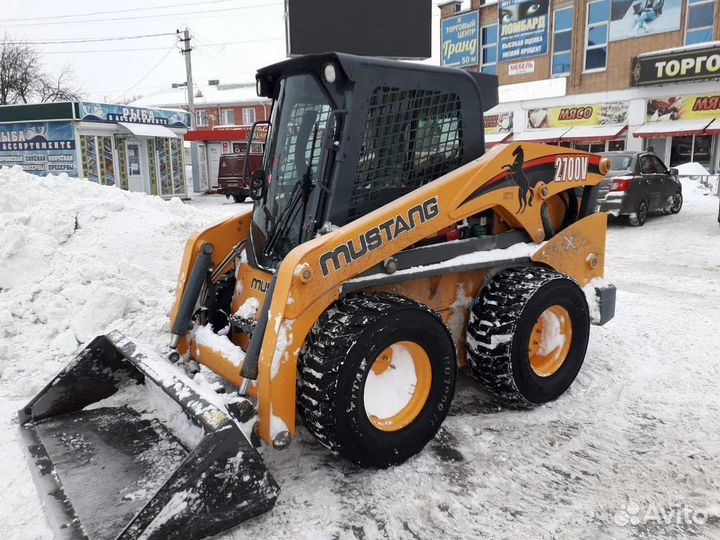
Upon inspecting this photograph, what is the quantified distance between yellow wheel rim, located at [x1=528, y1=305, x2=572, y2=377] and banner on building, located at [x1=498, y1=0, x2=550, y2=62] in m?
25.4

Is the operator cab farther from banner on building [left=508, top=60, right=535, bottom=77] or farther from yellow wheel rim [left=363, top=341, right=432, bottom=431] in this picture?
banner on building [left=508, top=60, right=535, bottom=77]

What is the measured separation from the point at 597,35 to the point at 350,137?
25.1 m

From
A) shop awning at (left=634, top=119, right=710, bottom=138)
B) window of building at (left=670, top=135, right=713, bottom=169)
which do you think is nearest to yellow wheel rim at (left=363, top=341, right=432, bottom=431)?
shop awning at (left=634, top=119, right=710, bottom=138)

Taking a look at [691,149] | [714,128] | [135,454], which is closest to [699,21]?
[714,128]

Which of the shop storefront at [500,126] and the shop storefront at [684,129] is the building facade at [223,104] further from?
the shop storefront at [684,129]

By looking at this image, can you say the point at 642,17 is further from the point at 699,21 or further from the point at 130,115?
the point at 130,115

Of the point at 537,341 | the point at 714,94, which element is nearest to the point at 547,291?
the point at 537,341

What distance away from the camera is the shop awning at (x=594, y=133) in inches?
958

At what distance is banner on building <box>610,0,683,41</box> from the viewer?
73.3 feet

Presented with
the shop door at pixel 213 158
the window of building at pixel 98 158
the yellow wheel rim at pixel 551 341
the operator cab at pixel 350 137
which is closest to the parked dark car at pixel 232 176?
the window of building at pixel 98 158

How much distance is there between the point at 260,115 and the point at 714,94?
113 ft

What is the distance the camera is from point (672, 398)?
14.4 ft

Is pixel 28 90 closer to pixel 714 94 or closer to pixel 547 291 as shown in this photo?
pixel 714 94

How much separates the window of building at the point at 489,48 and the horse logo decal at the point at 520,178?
87.6 feet
